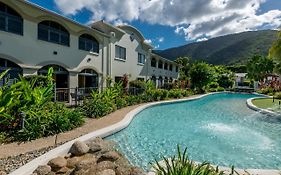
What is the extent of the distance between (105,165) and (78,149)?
1.60 m

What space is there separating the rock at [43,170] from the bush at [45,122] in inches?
118

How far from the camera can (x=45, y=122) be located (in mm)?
9117

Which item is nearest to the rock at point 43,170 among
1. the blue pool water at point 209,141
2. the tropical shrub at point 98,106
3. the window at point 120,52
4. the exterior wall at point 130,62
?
the blue pool water at point 209,141

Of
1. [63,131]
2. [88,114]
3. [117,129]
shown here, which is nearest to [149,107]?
[88,114]

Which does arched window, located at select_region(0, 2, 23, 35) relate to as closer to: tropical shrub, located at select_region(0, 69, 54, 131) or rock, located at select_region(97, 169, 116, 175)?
tropical shrub, located at select_region(0, 69, 54, 131)

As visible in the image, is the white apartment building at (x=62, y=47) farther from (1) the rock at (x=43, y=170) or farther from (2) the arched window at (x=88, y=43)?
(1) the rock at (x=43, y=170)

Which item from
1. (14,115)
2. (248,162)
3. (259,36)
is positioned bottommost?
(248,162)

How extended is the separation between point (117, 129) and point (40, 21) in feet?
35.0

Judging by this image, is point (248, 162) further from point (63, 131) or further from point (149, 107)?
point (149, 107)

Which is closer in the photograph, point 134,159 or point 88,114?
point 134,159

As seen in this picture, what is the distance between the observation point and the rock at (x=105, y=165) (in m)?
5.79

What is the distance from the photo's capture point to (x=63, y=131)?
9.51 m

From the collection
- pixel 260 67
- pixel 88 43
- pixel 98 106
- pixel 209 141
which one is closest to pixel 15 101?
pixel 98 106

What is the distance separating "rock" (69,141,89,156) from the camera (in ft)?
23.2
